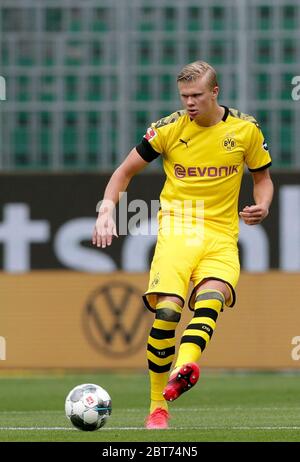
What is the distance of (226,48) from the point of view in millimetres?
18031

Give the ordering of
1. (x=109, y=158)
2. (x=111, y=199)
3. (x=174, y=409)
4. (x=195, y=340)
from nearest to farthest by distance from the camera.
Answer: (x=195, y=340) < (x=111, y=199) < (x=174, y=409) < (x=109, y=158)

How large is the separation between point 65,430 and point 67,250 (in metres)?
8.86

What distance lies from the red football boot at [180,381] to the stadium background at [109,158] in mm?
9085

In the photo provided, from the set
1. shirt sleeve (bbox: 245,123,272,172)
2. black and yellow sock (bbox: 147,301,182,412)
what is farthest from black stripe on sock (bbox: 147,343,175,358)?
shirt sleeve (bbox: 245,123,272,172)

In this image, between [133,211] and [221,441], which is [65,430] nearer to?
[221,441]

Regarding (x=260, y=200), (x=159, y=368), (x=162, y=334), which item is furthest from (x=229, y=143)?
(x=159, y=368)

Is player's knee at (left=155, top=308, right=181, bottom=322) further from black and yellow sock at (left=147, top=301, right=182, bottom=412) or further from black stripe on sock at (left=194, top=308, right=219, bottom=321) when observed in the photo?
black stripe on sock at (left=194, top=308, right=219, bottom=321)

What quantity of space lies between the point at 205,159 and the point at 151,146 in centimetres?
35

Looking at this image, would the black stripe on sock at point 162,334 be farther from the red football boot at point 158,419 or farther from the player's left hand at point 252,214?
the player's left hand at point 252,214

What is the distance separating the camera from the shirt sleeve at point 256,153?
27.0 feet

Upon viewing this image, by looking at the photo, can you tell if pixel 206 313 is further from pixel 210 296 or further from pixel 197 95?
pixel 197 95

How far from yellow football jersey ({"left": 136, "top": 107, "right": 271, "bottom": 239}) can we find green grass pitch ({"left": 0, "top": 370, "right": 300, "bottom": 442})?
134 cm

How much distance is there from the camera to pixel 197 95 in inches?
309
